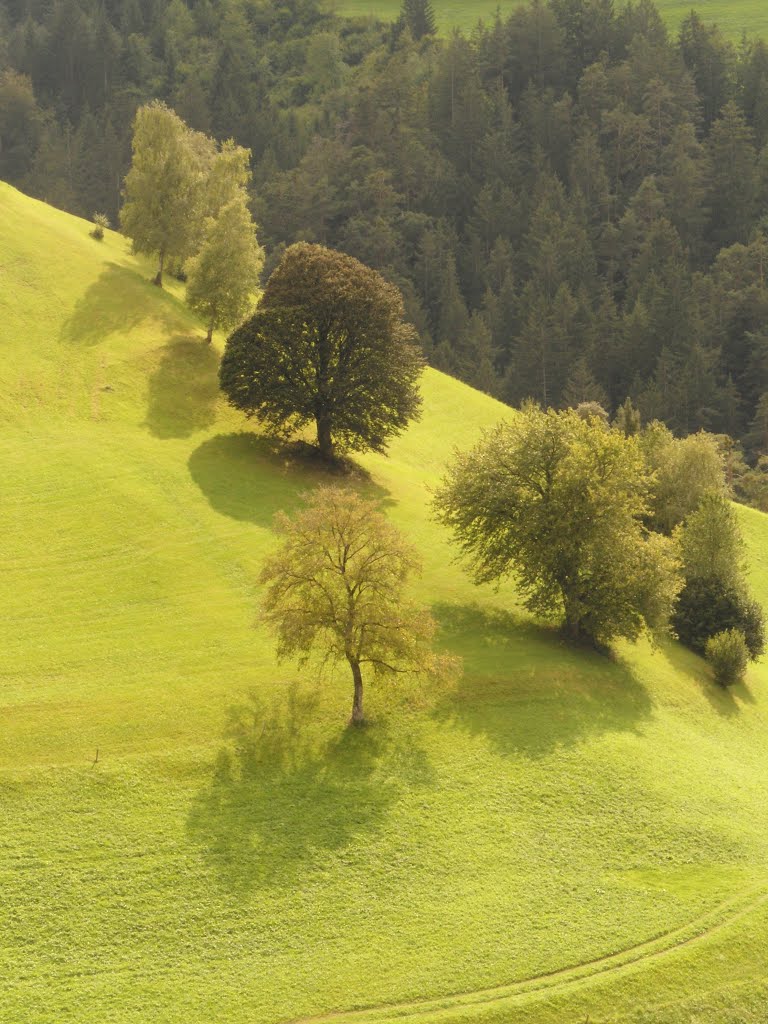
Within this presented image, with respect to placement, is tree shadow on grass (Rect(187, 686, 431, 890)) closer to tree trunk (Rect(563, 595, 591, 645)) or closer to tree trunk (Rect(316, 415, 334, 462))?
tree trunk (Rect(563, 595, 591, 645))

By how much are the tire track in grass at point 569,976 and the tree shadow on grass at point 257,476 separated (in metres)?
33.1

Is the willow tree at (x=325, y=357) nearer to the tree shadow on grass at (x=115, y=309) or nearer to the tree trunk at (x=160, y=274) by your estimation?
the tree shadow on grass at (x=115, y=309)

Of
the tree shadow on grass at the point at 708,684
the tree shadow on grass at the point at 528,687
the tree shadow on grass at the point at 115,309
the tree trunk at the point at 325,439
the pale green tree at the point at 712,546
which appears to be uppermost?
the pale green tree at the point at 712,546

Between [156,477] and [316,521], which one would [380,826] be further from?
[156,477]

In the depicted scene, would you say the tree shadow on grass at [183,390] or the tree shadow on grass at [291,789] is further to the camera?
the tree shadow on grass at [183,390]

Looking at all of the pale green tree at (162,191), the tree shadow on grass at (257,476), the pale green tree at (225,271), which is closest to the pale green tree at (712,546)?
the tree shadow on grass at (257,476)

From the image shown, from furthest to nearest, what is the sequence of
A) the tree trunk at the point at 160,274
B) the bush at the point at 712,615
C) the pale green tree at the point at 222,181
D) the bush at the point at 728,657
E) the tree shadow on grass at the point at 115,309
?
the pale green tree at the point at 222,181
the tree trunk at the point at 160,274
the tree shadow on grass at the point at 115,309
the bush at the point at 712,615
the bush at the point at 728,657

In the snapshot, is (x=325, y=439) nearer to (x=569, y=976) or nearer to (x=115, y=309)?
(x=115, y=309)

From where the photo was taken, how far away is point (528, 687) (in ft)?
179

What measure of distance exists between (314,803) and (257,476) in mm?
30943

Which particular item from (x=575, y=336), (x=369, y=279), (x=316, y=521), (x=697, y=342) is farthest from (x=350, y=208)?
(x=316, y=521)

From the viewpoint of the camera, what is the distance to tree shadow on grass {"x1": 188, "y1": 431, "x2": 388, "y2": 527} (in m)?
66.4

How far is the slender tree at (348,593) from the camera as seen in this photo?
46969 millimetres

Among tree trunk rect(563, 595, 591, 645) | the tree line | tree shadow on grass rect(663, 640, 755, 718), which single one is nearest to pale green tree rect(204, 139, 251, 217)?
the tree line
